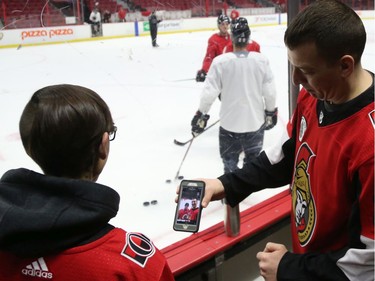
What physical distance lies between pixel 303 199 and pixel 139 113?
2634 millimetres

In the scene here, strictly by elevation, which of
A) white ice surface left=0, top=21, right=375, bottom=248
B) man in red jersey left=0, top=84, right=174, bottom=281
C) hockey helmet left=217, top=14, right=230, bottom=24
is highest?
hockey helmet left=217, top=14, right=230, bottom=24

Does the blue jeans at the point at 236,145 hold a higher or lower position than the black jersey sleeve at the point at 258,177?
lower

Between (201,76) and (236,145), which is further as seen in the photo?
(201,76)

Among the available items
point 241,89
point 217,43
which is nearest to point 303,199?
point 241,89

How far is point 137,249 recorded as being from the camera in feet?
1.97

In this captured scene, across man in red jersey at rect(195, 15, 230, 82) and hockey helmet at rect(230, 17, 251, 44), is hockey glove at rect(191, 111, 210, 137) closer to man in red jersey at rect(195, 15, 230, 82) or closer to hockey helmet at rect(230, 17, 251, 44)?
hockey helmet at rect(230, 17, 251, 44)

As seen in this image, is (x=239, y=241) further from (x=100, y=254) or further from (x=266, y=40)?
(x=266, y=40)

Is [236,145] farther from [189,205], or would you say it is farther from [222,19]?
[189,205]

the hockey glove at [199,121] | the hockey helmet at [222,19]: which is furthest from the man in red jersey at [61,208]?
the hockey helmet at [222,19]

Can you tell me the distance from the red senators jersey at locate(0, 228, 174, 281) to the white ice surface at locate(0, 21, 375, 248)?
51cm

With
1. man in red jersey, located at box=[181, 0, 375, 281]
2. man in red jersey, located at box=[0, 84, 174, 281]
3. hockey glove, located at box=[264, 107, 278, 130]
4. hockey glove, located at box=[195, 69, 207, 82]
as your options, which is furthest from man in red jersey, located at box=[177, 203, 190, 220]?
hockey glove, located at box=[195, 69, 207, 82]

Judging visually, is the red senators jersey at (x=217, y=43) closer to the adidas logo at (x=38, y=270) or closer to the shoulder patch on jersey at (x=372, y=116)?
the shoulder patch on jersey at (x=372, y=116)

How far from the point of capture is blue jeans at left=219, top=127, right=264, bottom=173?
86.2 inches

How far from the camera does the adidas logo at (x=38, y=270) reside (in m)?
0.55
